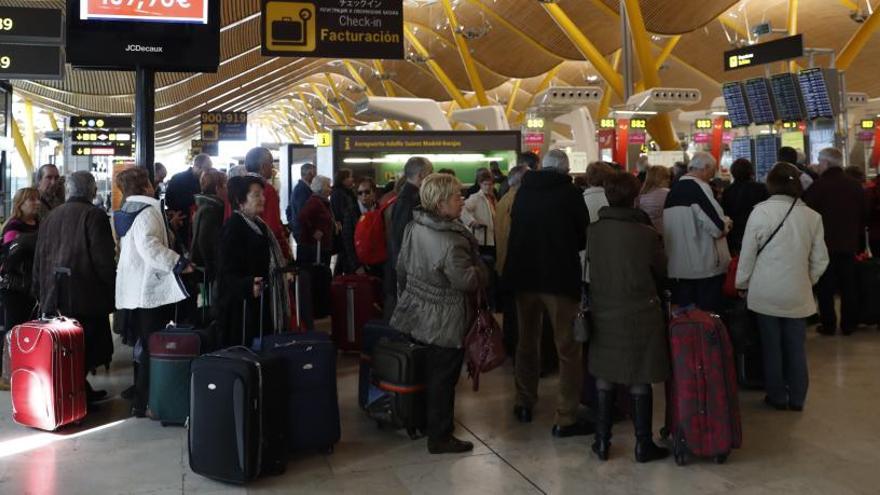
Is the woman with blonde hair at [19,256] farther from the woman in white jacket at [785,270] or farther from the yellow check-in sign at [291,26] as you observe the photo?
the woman in white jacket at [785,270]

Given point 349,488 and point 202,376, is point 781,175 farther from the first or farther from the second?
point 202,376

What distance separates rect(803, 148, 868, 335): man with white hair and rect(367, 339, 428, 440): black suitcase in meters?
4.70

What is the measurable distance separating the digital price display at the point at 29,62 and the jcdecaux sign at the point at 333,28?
2408 millimetres

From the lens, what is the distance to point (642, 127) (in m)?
27.8

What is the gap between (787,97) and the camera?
43.5 ft

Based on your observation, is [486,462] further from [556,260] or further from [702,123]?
[702,123]

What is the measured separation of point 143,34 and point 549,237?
3830 mm

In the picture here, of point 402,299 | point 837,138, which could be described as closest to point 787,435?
point 402,299

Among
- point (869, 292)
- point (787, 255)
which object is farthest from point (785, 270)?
point (869, 292)

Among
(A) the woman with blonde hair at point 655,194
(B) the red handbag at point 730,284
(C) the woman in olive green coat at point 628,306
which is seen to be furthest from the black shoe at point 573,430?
(A) the woman with blonde hair at point 655,194

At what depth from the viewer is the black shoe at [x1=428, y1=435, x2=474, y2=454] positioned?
14.8 ft

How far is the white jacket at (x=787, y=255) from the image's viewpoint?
16.6ft

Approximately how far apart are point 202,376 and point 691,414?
2538 mm

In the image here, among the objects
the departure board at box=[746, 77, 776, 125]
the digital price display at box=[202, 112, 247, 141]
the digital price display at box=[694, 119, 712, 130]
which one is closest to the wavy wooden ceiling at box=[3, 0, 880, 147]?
the digital price display at box=[202, 112, 247, 141]
